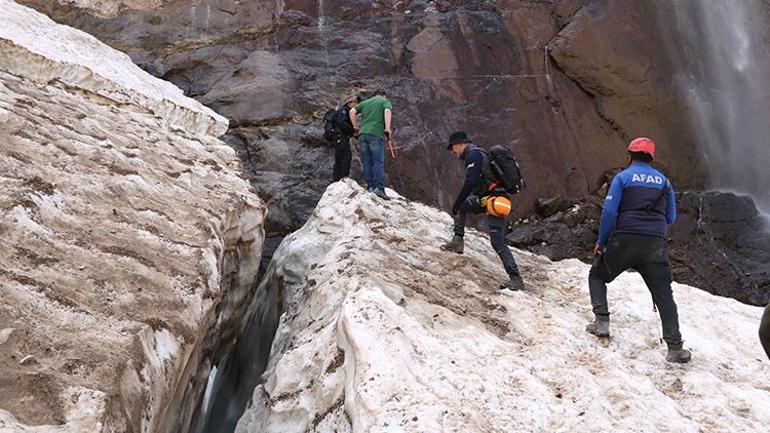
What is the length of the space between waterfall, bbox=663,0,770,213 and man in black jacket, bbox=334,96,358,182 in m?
10.7

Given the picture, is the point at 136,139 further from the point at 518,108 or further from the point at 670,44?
the point at 670,44

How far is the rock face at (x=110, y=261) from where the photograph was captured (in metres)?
3.46

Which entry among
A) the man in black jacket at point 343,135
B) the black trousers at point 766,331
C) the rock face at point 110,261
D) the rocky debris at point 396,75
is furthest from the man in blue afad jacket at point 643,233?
the rocky debris at point 396,75

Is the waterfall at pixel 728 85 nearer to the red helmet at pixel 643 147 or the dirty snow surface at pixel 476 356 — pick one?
the dirty snow surface at pixel 476 356

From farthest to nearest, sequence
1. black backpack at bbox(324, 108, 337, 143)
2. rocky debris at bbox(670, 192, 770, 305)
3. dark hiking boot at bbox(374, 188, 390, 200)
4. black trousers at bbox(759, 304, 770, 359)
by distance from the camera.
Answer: rocky debris at bbox(670, 192, 770, 305)
black backpack at bbox(324, 108, 337, 143)
dark hiking boot at bbox(374, 188, 390, 200)
black trousers at bbox(759, 304, 770, 359)

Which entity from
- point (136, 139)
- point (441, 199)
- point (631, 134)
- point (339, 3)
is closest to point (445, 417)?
point (136, 139)

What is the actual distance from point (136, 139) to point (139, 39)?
11626 millimetres

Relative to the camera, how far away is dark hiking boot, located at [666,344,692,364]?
18.2ft

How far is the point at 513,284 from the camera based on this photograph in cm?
671

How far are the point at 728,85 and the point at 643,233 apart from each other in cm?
1524

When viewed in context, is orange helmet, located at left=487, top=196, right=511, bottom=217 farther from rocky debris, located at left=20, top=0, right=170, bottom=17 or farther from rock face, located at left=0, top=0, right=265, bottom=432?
rocky debris, located at left=20, top=0, right=170, bottom=17

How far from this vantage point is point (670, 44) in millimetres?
17531

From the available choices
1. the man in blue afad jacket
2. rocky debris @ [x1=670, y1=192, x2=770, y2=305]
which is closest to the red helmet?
the man in blue afad jacket

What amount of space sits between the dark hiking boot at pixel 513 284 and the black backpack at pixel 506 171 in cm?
92
